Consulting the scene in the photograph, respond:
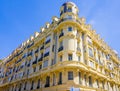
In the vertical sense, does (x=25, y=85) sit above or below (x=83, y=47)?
below

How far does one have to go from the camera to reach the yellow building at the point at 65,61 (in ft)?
79.4

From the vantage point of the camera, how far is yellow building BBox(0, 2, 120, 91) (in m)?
24.2

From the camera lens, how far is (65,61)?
968 inches

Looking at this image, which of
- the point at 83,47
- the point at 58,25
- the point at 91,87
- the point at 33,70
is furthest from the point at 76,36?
the point at 33,70

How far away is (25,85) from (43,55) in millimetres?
8337

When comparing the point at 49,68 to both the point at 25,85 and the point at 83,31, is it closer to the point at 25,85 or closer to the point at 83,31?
the point at 25,85

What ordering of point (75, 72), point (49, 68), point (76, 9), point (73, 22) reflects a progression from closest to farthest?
point (75, 72) < point (49, 68) < point (73, 22) < point (76, 9)

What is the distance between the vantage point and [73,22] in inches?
1144

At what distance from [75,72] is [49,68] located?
5534mm

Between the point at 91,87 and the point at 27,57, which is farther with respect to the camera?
the point at 27,57

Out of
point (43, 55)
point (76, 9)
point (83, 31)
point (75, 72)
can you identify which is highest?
point (76, 9)

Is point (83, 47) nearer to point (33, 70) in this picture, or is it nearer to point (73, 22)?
point (73, 22)

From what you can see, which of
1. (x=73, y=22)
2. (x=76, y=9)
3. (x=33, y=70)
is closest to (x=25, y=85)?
(x=33, y=70)

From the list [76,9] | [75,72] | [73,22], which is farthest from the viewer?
[76,9]
